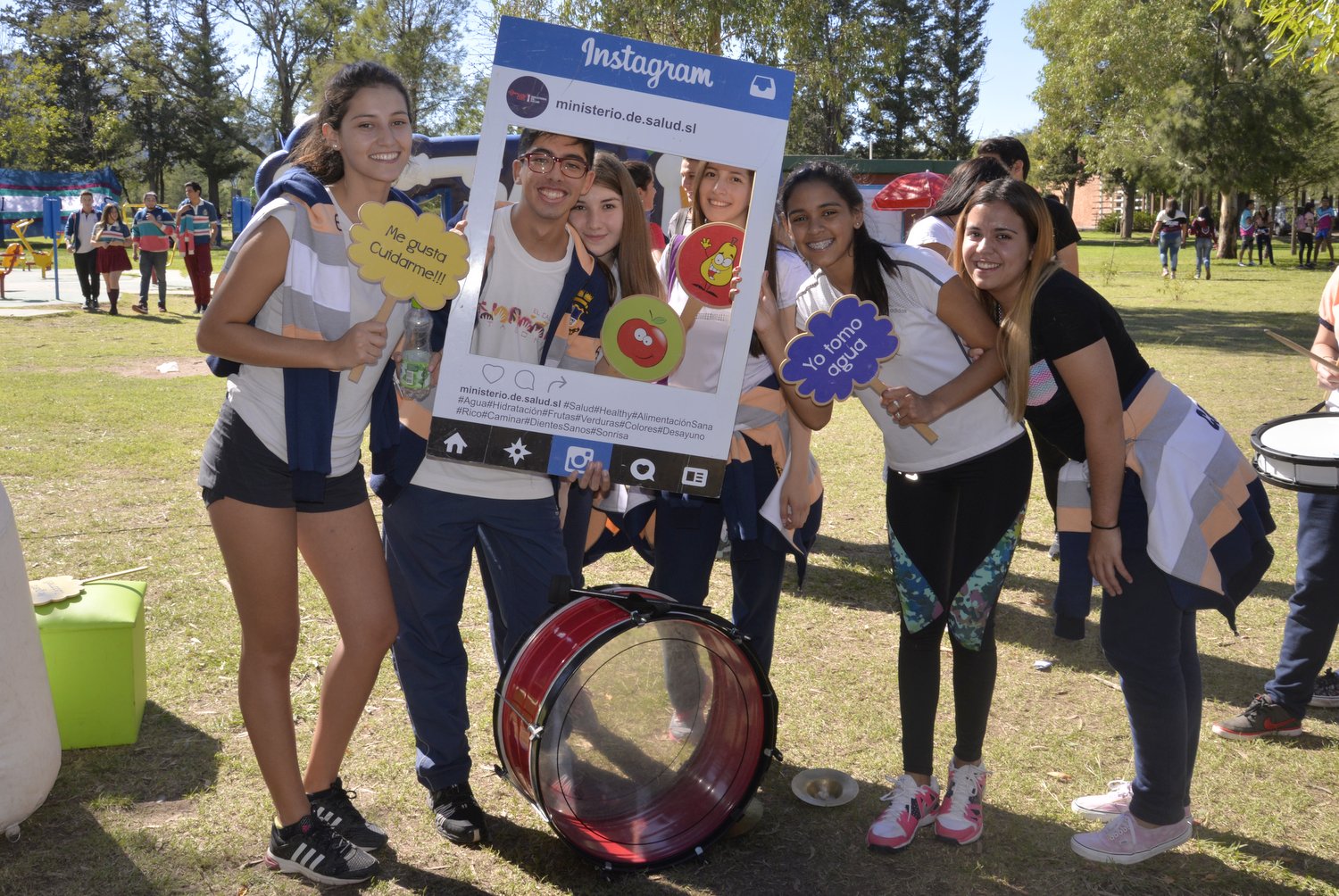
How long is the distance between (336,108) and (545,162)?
1.79ft

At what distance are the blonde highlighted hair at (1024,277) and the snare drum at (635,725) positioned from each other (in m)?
1.04

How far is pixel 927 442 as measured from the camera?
3080mm

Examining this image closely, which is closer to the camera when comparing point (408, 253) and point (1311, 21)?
point (408, 253)

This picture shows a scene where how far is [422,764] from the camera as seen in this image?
324cm

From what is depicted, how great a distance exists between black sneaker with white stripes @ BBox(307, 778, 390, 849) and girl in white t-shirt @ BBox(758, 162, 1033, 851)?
1.48 m

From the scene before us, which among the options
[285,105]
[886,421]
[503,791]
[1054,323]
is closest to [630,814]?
[503,791]

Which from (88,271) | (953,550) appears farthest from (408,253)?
(88,271)

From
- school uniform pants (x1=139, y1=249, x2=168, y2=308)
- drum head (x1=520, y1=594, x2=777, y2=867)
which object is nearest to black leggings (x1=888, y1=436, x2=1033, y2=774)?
drum head (x1=520, y1=594, x2=777, y2=867)

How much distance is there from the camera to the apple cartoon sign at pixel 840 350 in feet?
9.32

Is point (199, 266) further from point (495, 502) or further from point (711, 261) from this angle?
point (711, 261)

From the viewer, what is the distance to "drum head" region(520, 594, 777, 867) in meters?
2.93

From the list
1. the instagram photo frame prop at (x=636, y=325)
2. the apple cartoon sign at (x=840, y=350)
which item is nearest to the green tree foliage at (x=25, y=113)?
the instagram photo frame prop at (x=636, y=325)

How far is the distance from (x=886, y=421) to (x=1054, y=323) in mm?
584

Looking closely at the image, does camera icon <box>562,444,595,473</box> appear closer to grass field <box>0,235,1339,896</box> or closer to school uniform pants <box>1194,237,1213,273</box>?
grass field <box>0,235,1339,896</box>
